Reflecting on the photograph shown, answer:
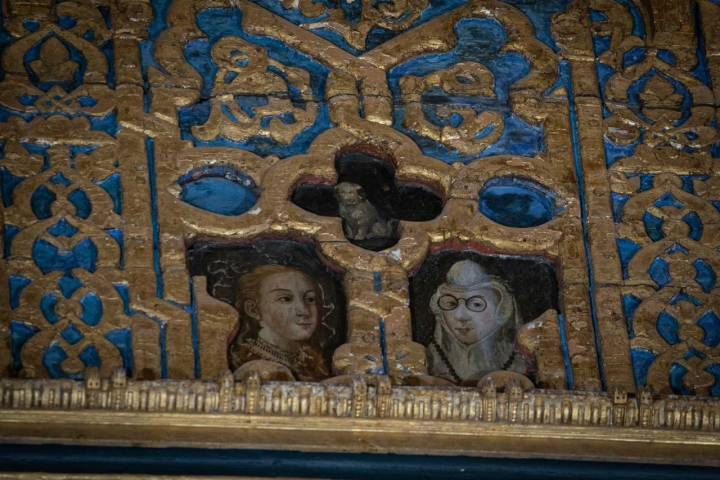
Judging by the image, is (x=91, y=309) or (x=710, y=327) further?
(x=710, y=327)

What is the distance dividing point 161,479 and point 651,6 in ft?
10.2

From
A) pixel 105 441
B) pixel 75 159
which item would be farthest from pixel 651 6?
pixel 105 441

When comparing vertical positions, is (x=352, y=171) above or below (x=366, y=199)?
above

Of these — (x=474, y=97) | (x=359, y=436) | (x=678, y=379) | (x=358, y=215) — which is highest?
(x=474, y=97)

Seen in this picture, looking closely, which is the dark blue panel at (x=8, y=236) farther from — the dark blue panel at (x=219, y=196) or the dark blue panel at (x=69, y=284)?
the dark blue panel at (x=219, y=196)

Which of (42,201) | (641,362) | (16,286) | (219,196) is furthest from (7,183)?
(641,362)

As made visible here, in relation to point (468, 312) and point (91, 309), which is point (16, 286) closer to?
point (91, 309)

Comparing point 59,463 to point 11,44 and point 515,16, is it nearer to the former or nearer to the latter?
point 11,44

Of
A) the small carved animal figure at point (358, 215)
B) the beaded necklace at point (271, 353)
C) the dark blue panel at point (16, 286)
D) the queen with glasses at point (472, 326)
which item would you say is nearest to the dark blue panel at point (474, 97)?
the small carved animal figure at point (358, 215)

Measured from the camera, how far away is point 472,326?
8.35 m

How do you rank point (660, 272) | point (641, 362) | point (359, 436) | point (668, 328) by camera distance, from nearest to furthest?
point (359, 436) < point (641, 362) < point (668, 328) < point (660, 272)

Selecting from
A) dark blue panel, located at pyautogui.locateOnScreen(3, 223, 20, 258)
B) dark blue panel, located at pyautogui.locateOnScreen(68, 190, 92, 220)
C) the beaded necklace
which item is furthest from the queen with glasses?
dark blue panel, located at pyautogui.locateOnScreen(3, 223, 20, 258)

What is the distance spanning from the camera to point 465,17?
9.25m

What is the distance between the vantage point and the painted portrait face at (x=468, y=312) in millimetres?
8328
